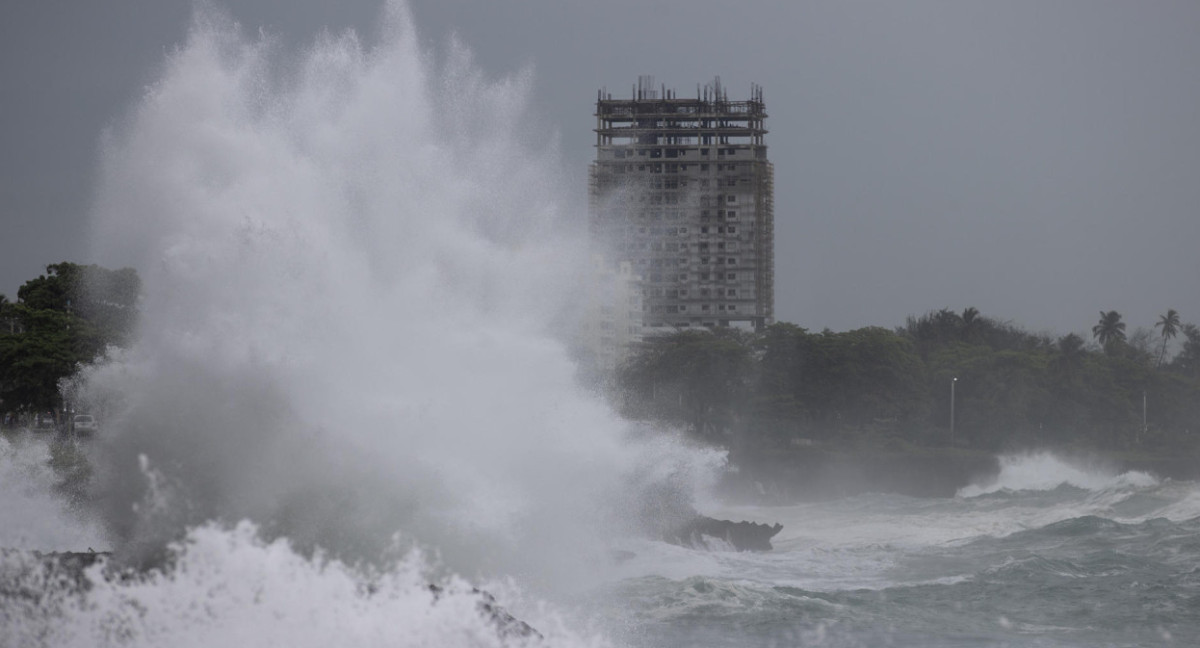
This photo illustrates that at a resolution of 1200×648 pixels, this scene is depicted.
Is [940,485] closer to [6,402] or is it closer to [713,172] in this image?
[6,402]

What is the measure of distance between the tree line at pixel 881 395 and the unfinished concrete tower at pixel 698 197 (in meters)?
31.3

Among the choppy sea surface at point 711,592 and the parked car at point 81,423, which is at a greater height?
the parked car at point 81,423

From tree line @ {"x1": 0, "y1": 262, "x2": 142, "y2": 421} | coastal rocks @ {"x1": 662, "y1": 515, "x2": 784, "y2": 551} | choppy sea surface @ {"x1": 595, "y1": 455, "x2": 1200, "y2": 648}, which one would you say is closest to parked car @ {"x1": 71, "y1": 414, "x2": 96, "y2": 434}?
tree line @ {"x1": 0, "y1": 262, "x2": 142, "y2": 421}

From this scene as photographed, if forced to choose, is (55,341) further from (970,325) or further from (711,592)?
(970,325)

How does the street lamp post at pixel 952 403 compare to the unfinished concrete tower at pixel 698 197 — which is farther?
the unfinished concrete tower at pixel 698 197

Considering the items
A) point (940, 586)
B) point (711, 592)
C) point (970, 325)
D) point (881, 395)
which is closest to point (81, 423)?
point (711, 592)

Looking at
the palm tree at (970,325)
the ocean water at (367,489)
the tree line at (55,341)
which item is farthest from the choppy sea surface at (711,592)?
the palm tree at (970,325)

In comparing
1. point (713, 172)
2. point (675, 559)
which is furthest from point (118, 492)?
point (713, 172)

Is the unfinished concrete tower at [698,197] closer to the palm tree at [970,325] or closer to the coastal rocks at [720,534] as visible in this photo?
the palm tree at [970,325]

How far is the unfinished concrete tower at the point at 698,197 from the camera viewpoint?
116812 mm

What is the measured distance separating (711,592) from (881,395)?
57.6 meters

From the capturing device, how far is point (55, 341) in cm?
4028

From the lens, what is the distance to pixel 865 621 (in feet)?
66.2

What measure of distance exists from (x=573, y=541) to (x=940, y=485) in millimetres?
46889
